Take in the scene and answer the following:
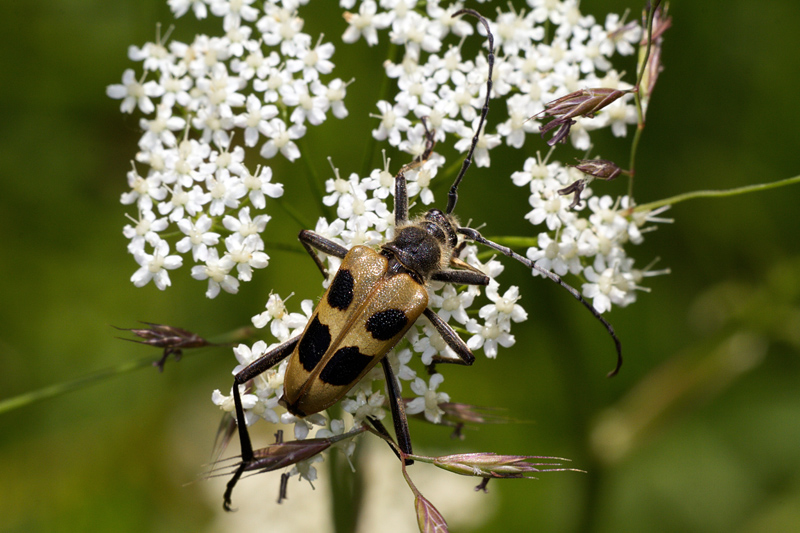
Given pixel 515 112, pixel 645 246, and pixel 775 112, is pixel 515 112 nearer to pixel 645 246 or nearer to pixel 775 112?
pixel 645 246

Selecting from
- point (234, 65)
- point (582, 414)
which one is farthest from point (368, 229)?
point (582, 414)

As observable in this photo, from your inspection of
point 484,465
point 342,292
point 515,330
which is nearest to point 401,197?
point 342,292

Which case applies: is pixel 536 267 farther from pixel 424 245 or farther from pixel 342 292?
pixel 342 292

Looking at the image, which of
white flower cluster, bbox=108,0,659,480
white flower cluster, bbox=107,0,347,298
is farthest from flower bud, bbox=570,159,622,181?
white flower cluster, bbox=107,0,347,298

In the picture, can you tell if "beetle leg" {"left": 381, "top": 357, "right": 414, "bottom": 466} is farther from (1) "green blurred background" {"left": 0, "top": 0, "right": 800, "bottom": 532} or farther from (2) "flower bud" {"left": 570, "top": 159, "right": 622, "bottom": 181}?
(1) "green blurred background" {"left": 0, "top": 0, "right": 800, "bottom": 532}

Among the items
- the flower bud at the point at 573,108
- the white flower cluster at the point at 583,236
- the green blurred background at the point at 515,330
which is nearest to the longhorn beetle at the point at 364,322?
the white flower cluster at the point at 583,236

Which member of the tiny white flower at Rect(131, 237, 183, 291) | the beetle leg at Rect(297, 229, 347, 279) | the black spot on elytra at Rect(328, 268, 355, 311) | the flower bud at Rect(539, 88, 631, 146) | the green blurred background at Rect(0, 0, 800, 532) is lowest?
the green blurred background at Rect(0, 0, 800, 532)
